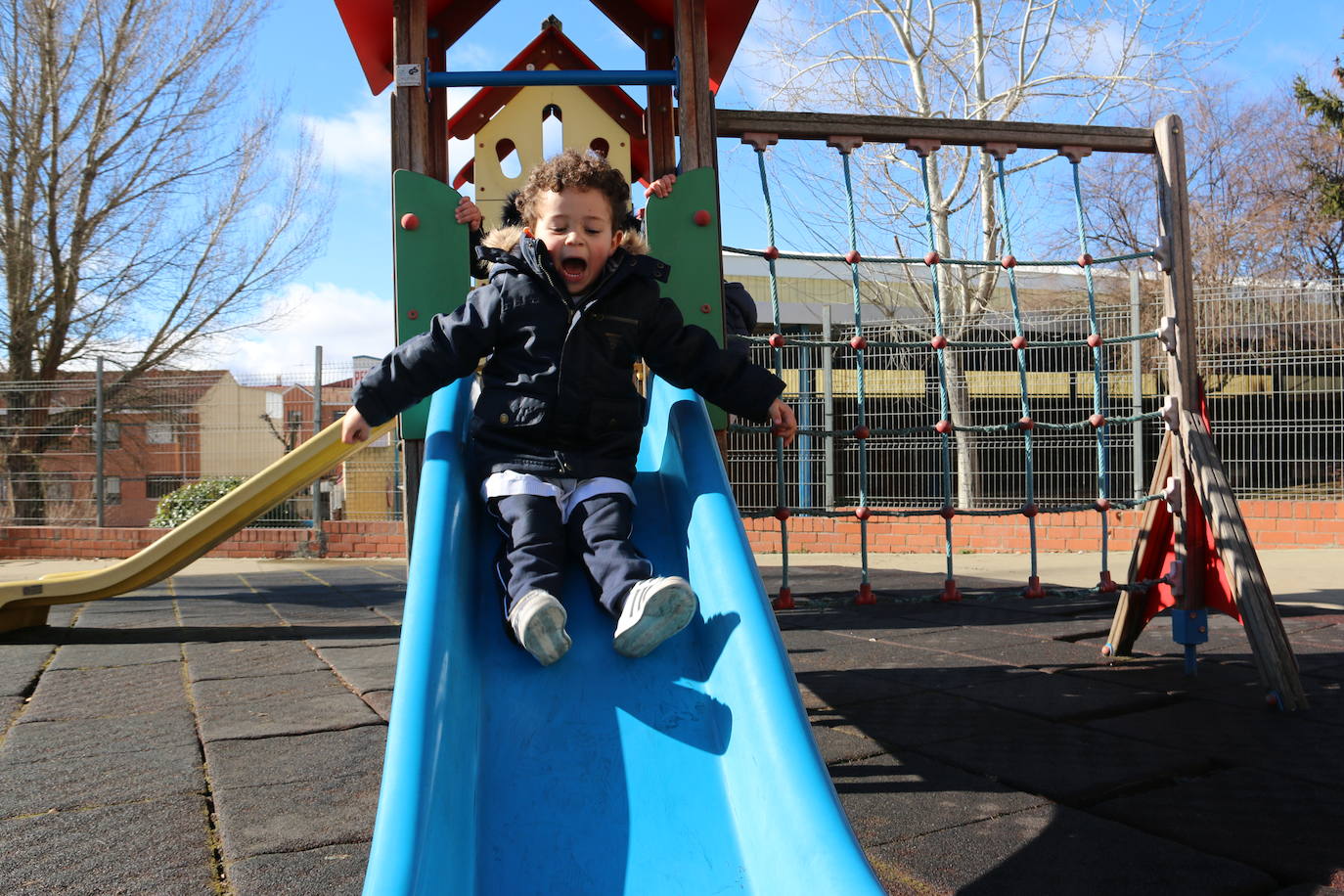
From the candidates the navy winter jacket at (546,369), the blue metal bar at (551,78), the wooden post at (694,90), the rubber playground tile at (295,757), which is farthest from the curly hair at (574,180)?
the rubber playground tile at (295,757)

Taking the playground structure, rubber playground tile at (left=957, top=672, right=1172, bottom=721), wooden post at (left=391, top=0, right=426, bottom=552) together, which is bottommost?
rubber playground tile at (left=957, top=672, right=1172, bottom=721)

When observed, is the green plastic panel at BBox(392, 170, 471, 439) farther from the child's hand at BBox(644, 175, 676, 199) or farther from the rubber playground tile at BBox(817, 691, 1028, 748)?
the rubber playground tile at BBox(817, 691, 1028, 748)

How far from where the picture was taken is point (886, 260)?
3.75 meters

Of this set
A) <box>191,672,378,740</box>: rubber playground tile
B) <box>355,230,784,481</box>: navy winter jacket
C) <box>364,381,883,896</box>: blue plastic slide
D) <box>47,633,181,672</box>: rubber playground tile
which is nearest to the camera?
<box>364,381,883,896</box>: blue plastic slide

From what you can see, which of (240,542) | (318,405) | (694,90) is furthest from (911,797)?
(240,542)

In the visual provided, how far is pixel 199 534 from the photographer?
4934 millimetres

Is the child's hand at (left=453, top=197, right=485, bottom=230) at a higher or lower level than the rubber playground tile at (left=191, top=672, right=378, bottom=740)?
higher

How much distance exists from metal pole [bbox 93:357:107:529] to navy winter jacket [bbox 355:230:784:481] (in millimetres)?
9261

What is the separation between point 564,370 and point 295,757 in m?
1.38

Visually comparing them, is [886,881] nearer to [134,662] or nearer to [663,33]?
[663,33]

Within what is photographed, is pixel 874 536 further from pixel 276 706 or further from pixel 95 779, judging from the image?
pixel 95 779

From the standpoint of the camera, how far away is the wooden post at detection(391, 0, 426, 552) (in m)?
2.82

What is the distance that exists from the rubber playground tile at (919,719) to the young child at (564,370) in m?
1.13

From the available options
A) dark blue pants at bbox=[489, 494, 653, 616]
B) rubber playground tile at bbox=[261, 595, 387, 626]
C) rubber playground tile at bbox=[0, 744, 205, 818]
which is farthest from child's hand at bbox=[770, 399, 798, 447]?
rubber playground tile at bbox=[261, 595, 387, 626]
